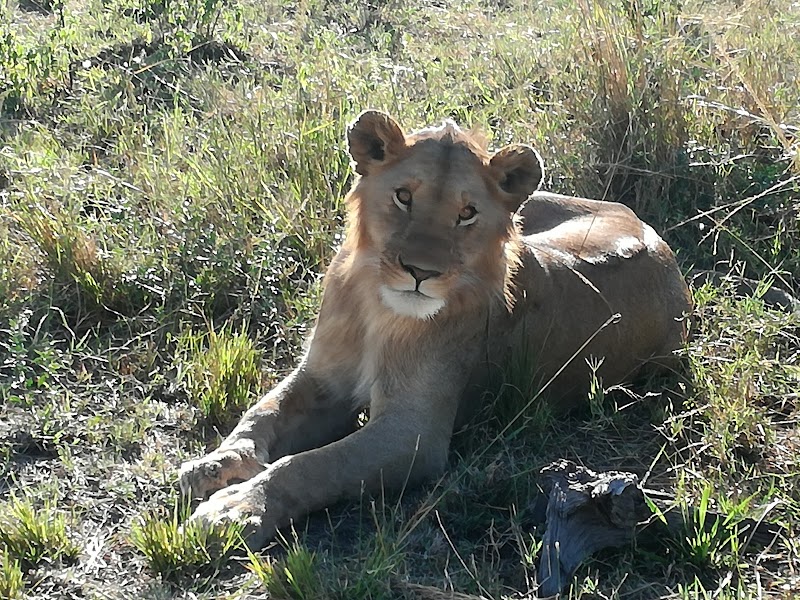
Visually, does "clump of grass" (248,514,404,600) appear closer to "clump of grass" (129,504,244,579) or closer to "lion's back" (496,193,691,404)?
"clump of grass" (129,504,244,579)

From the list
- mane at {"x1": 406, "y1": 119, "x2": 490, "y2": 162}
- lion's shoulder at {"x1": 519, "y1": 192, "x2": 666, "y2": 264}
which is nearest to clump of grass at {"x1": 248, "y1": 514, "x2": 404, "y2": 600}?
mane at {"x1": 406, "y1": 119, "x2": 490, "y2": 162}

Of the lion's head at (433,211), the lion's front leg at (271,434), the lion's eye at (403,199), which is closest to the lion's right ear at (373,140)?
the lion's head at (433,211)

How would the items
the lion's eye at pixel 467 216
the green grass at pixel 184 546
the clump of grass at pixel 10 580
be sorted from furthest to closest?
the lion's eye at pixel 467 216
the green grass at pixel 184 546
the clump of grass at pixel 10 580

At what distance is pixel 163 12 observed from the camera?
703 centimetres

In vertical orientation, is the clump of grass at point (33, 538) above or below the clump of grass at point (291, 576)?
below

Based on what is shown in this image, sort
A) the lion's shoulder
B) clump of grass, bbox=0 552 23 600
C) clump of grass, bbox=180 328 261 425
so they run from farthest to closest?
the lion's shoulder
clump of grass, bbox=180 328 261 425
clump of grass, bbox=0 552 23 600

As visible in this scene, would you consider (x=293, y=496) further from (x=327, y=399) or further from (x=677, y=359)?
(x=677, y=359)

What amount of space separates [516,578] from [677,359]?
4.55ft

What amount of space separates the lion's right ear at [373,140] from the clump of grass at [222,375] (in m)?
0.77

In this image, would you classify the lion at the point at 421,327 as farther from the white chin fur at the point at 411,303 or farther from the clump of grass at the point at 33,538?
the clump of grass at the point at 33,538

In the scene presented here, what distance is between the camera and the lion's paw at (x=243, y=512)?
305 centimetres

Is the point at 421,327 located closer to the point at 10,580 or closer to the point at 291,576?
the point at 291,576

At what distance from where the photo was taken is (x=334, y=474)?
3.32 meters

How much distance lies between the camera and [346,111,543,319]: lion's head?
3.36m
